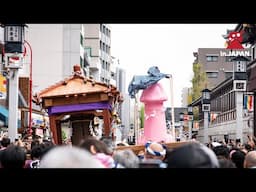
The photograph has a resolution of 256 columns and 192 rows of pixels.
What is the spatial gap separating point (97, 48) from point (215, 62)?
89.3 feet

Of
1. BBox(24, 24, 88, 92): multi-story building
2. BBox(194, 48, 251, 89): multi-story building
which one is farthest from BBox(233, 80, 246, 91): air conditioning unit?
BBox(194, 48, 251, 89): multi-story building

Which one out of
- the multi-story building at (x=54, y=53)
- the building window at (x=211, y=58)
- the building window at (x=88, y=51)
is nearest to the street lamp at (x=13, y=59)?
the multi-story building at (x=54, y=53)

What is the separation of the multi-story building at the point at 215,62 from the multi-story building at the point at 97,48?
65.9 ft

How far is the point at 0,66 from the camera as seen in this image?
27.3 metres

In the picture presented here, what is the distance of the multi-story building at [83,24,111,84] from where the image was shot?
196 ft

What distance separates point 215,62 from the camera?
84.1m

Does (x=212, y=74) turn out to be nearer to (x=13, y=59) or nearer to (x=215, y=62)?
(x=215, y=62)

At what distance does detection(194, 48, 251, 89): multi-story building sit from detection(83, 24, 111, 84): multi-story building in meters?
Result: 20.1

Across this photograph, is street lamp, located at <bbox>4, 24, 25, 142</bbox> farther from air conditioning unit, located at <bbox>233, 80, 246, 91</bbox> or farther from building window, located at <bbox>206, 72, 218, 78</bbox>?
building window, located at <bbox>206, 72, 218, 78</bbox>

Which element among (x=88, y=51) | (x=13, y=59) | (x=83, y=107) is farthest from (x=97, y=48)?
(x=83, y=107)
